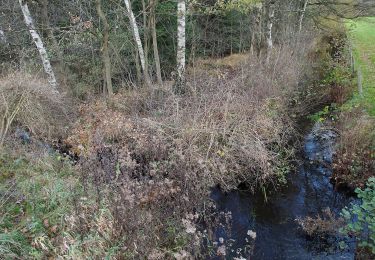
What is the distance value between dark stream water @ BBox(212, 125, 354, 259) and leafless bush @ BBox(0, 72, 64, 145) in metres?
5.50

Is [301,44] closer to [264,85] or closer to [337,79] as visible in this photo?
[337,79]

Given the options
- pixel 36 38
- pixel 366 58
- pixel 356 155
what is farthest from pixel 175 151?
pixel 366 58

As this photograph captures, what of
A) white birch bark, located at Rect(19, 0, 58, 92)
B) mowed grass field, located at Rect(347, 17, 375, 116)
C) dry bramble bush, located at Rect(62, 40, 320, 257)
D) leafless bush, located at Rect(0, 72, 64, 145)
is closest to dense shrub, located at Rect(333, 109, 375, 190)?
dry bramble bush, located at Rect(62, 40, 320, 257)

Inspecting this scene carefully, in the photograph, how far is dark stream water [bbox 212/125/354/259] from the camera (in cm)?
568

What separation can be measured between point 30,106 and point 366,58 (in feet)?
52.3

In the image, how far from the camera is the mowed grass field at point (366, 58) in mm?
10174

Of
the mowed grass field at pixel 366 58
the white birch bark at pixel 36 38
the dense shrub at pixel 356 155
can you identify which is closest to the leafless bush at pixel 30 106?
the white birch bark at pixel 36 38

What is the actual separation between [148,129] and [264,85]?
182 inches

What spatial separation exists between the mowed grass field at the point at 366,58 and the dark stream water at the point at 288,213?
2.28 meters

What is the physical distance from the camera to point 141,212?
521cm

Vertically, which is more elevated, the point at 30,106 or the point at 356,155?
the point at 30,106

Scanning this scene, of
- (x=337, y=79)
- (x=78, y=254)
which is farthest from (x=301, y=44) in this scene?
(x=78, y=254)

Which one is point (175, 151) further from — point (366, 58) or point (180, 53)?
point (366, 58)

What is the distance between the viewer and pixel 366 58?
16.6 meters
